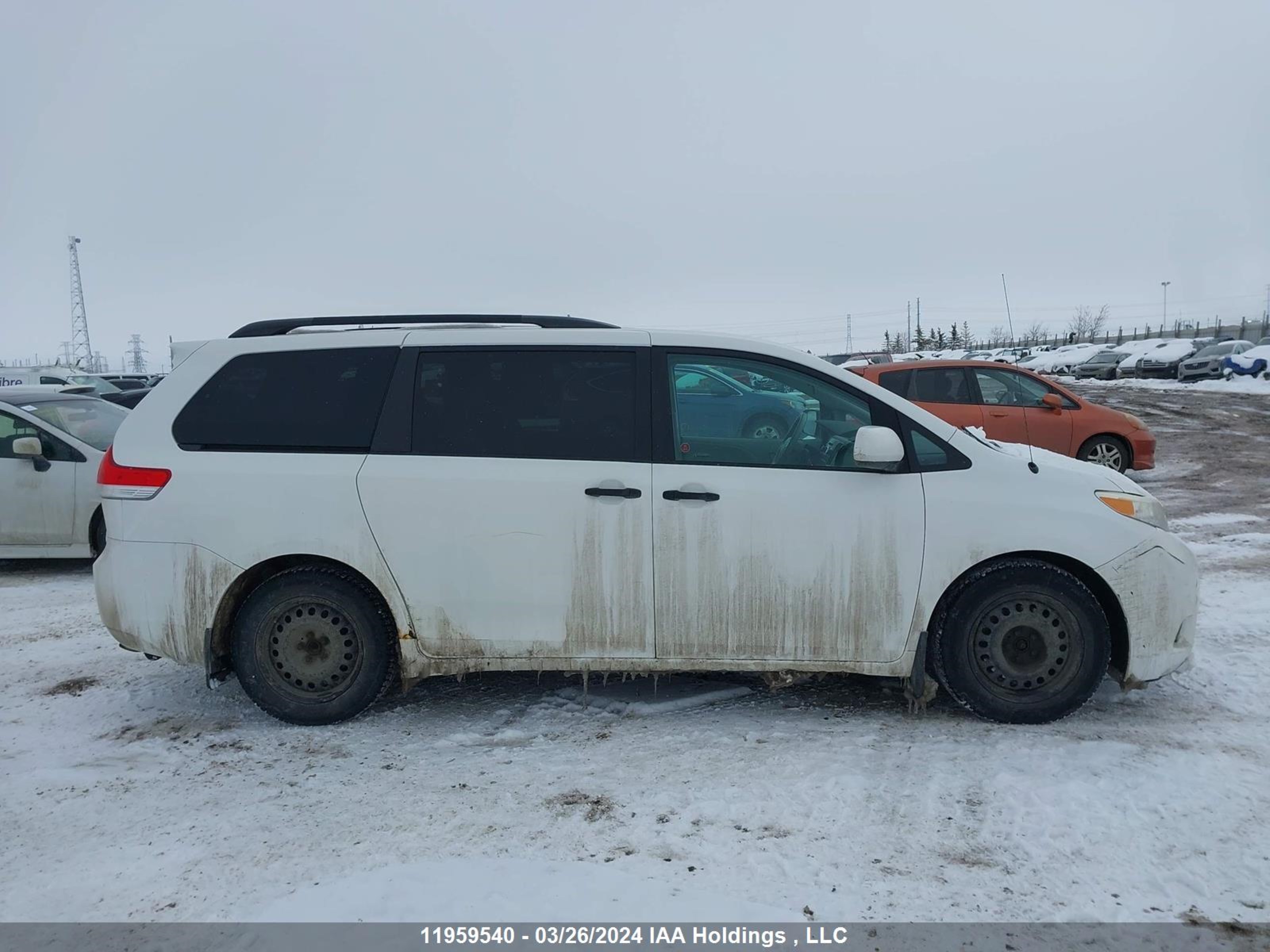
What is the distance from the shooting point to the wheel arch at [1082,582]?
4168mm

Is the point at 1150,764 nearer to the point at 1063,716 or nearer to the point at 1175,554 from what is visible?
the point at 1063,716

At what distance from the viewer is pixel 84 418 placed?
8516 millimetres

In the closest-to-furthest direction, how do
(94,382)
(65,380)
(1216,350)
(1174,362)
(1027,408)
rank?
(1027,408) → (65,380) → (94,382) → (1174,362) → (1216,350)

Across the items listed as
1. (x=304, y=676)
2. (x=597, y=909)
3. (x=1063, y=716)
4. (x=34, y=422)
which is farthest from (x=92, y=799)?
(x=34, y=422)

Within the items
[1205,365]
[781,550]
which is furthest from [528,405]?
[1205,365]

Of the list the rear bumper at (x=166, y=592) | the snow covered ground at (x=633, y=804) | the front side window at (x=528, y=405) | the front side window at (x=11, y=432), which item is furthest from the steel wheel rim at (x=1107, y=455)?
the front side window at (x=11, y=432)

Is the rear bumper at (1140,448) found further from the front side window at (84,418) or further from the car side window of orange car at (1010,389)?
the front side window at (84,418)

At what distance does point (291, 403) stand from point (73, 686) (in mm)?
2161

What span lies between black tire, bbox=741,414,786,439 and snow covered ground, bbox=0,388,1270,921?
52.7 inches

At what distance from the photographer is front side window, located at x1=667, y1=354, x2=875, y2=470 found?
4211 millimetres

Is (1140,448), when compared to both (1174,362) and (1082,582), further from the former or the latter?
(1174,362)

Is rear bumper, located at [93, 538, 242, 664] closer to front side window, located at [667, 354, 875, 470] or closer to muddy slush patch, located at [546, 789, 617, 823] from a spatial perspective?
muddy slush patch, located at [546, 789, 617, 823]

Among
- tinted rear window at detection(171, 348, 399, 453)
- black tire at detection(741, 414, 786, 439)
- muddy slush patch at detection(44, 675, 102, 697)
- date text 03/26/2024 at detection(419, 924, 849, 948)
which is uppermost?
tinted rear window at detection(171, 348, 399, 453)

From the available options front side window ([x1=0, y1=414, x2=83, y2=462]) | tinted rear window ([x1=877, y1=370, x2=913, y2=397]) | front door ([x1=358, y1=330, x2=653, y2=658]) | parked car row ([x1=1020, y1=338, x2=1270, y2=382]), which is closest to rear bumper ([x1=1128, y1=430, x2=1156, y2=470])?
tinted rear window ([x1=877, y1=370, x2=913, y2=397])
